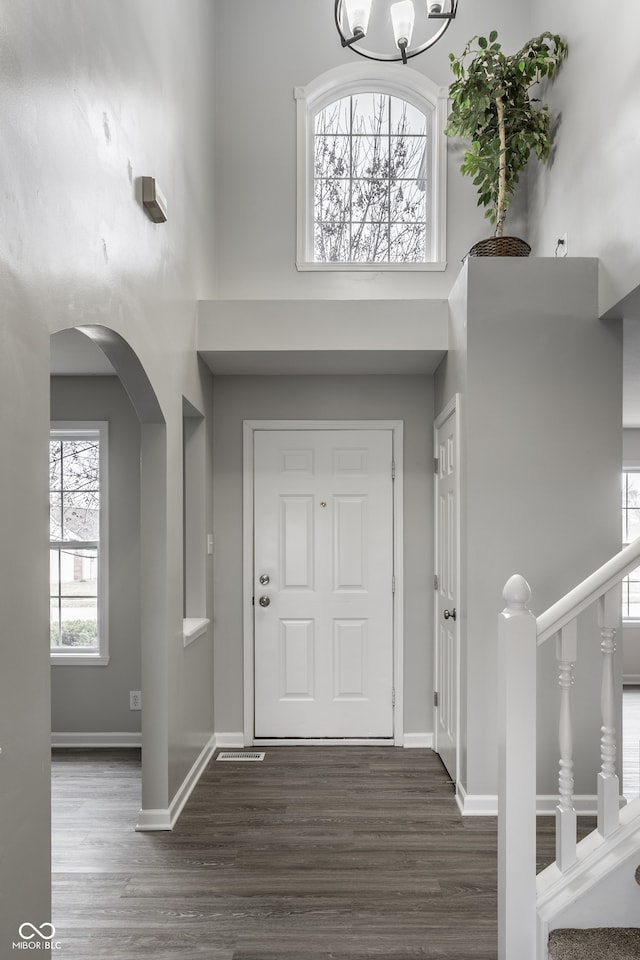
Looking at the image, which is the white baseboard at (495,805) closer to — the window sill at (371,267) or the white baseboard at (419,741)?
the white baseboard at (419,741)

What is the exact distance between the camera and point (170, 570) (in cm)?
334

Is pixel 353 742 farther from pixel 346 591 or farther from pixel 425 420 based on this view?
pixel 425 420

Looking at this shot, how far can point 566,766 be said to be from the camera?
207cm

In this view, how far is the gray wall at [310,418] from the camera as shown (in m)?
4.55

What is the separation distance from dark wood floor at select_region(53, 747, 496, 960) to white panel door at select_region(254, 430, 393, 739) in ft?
1.75

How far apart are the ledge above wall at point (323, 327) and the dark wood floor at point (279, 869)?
2298 millimetres

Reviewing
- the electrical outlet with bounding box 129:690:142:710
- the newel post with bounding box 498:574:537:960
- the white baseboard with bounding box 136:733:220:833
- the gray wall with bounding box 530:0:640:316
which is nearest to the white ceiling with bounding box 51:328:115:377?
the electrical outlet with bounding box 129:690:142:710

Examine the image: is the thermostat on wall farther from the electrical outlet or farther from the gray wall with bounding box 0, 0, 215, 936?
the electrical outlet

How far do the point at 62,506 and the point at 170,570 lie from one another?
1.69 metres

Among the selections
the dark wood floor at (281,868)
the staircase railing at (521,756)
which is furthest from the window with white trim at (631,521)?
the staircase railing at (521,756)

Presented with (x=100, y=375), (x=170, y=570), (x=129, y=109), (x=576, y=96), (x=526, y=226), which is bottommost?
(x=170, y=570)

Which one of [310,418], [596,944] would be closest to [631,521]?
[310,418]

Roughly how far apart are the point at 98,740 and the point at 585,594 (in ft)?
11.4

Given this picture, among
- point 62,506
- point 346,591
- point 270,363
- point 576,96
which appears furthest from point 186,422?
point 576,96
